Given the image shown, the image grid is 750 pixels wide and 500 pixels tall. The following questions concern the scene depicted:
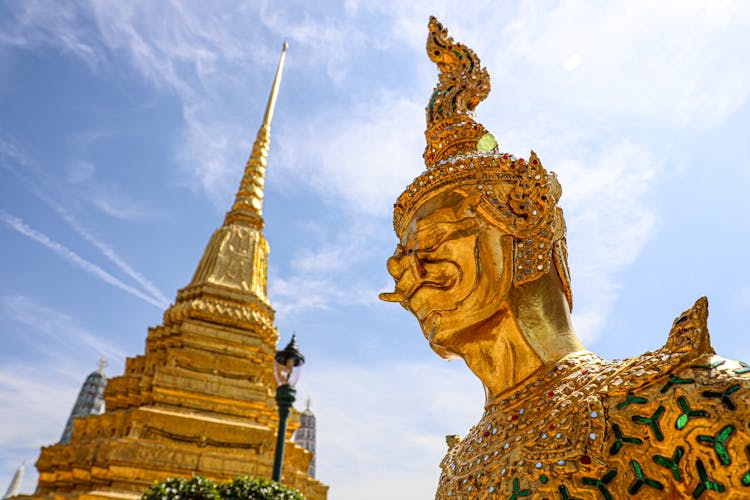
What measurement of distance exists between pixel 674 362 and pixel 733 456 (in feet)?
1.14

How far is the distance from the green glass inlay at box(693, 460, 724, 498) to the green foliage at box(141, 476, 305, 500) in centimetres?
732

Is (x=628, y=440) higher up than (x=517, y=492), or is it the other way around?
(x=628, y=440)

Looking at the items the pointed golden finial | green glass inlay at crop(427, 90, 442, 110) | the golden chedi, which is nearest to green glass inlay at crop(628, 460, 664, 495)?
green glass inlay at crop(427, 90, 442, 110)

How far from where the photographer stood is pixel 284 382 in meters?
8.41

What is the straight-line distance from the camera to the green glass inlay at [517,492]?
1.96m

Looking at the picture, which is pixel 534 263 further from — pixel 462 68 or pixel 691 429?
pixel 462 68

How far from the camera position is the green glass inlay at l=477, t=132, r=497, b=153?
126 inches

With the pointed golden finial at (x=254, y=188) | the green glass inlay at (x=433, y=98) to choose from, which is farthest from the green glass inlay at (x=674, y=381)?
the pointed golden finial at (x=254, y=188)

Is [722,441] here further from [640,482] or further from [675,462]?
[640,482]

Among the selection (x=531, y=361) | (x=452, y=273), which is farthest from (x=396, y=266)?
(x=531, y=361)

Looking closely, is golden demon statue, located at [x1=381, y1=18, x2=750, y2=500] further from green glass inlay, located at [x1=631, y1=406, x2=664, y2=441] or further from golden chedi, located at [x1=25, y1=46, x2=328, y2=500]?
golden chedi, located at [x1=25, y1=46, x2=328, y2=500]

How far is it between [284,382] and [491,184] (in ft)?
21.0

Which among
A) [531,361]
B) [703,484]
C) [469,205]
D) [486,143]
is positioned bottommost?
[703,484]

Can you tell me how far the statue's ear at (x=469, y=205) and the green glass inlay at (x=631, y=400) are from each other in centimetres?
115
